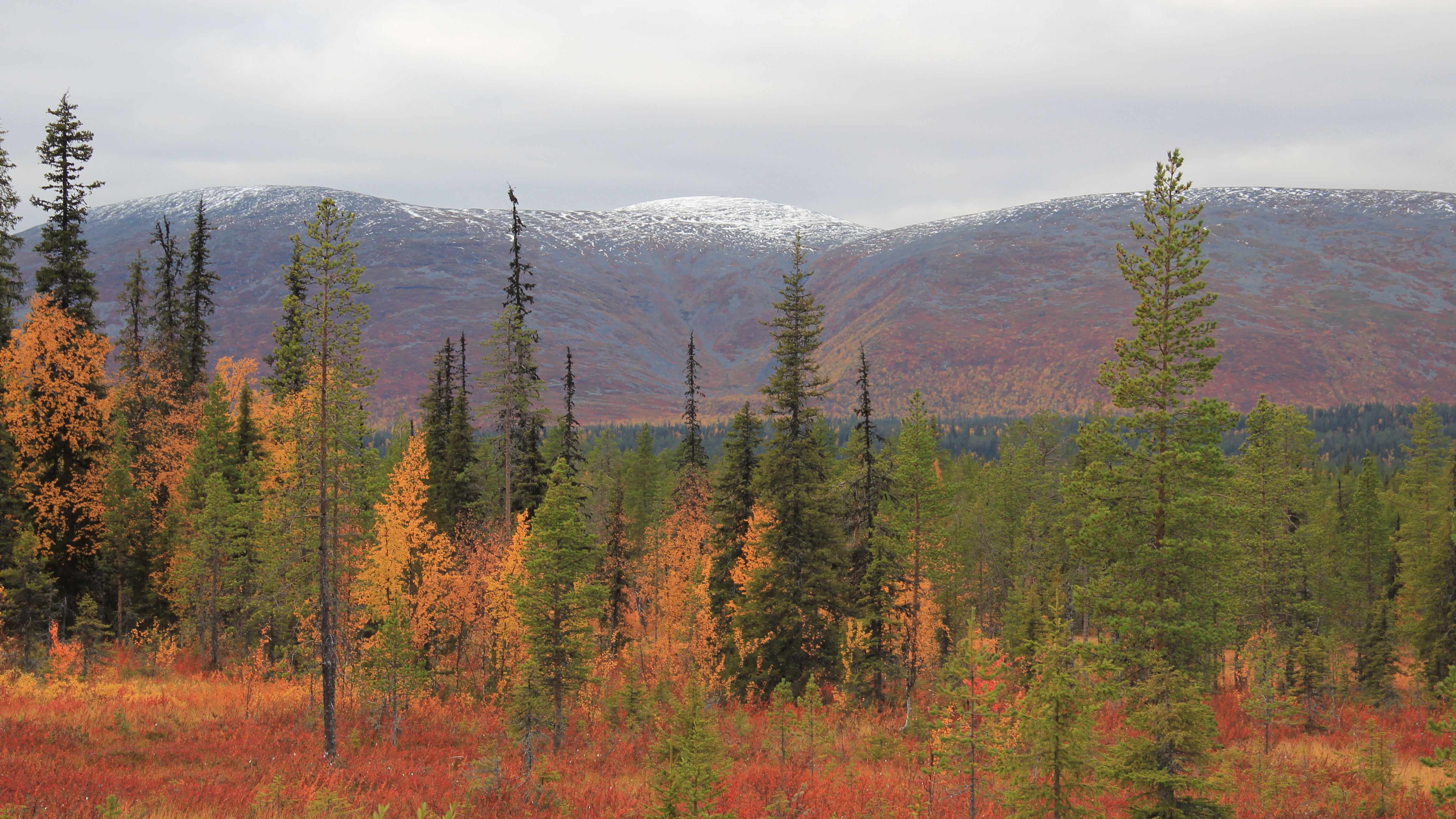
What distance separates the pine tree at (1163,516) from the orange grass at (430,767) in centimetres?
138

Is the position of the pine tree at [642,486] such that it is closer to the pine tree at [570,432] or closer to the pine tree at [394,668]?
the pine tree at [570,432]

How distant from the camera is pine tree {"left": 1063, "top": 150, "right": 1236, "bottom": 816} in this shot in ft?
45.5

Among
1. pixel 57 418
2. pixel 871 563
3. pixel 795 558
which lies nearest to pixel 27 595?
pixel 57 418

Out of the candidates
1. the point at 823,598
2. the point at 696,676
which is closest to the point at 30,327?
the point at 696,676

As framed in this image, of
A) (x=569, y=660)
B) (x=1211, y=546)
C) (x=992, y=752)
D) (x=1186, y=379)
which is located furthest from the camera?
(x=569, y=660)

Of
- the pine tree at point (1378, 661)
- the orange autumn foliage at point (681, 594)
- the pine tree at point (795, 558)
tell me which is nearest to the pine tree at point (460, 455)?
the orange autumn foliage at point (681, 594)

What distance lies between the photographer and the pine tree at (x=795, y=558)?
92.7ft

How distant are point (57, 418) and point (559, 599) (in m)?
23.8

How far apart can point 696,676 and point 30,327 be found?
27347mm

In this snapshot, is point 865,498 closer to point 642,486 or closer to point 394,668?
point 394,668

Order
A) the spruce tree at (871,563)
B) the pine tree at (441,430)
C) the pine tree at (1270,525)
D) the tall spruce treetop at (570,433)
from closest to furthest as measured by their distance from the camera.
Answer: the spruce tree at (871,563) < the pine tree at (1270,525) < the tall spruce treetop at (570,433) < the pine tree at (441,430)

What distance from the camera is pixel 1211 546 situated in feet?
47.2

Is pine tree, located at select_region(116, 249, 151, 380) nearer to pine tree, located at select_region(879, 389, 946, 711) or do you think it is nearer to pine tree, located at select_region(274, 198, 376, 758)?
pine tree, located at select_region(274, 198, 376, 758)

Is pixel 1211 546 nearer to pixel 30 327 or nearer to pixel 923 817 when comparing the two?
pixel 923 817
